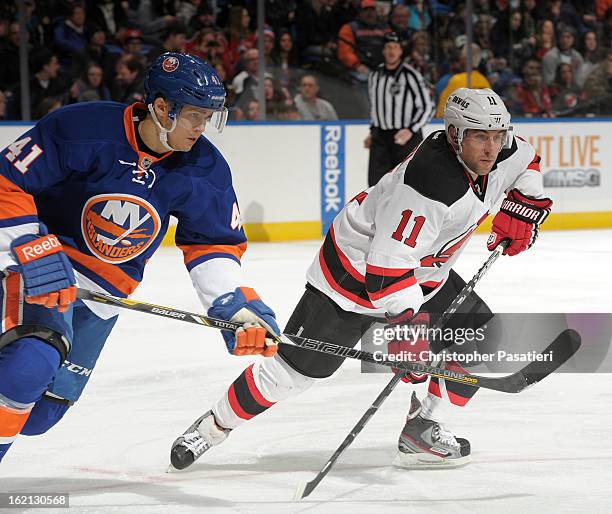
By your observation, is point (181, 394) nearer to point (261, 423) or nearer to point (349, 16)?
point (261, 423)

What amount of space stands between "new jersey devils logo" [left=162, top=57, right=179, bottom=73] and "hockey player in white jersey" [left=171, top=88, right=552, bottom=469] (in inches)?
24.1

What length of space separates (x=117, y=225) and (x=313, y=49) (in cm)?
528

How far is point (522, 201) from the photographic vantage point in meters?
3.05

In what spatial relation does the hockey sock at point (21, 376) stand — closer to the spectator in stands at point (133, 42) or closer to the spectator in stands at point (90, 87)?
the spectator in stands at point (90, 87)

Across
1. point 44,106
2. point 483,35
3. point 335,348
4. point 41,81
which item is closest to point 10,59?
point 41,81

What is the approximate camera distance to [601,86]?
27.1 feet

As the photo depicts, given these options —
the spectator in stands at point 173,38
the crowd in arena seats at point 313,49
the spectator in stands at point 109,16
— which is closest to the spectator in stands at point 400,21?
the crowd in arena seats at point 313,49

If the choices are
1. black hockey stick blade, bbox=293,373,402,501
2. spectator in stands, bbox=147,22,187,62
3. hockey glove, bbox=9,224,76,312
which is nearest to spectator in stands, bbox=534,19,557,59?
spectator in stands, bbox=147,22,187,62

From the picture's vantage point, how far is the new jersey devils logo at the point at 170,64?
241 cm

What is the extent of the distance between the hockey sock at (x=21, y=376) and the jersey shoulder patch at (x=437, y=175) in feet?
3.10

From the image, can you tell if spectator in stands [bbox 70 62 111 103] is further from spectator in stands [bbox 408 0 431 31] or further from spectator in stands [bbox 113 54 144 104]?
spectator in stands [bbox 408 0 431 31]

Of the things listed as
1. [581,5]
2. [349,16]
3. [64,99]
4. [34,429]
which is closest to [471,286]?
[34,429]

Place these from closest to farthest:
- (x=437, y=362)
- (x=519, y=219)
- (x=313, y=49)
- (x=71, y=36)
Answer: (x=437, y=362)
(x=519, y=219)
(x=71, y=36)
(x=313, y=49)

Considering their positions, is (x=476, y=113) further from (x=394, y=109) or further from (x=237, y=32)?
(x=237, y=32)
